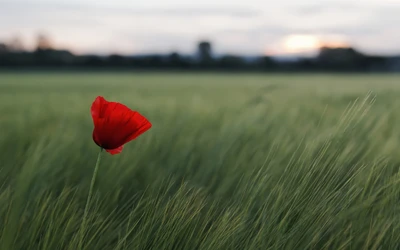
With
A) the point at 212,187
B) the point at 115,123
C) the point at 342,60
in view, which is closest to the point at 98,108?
the point at 115,123

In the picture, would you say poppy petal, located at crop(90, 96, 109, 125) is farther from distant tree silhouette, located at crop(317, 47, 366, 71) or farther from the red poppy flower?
distant tree silhouette, located at crop(317, 47, 366, 71)

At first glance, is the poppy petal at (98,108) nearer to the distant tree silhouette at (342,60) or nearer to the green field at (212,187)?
the green field at (212,187)

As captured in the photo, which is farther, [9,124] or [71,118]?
[71,118]

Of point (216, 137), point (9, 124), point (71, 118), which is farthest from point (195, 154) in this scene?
point (71, 118)

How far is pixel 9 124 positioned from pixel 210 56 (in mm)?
16921

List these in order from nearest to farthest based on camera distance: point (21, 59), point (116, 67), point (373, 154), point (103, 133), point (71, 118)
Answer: point (103, 133) → point (373, 154) → point (71, 118) → point (21, 59) → point (116, 67)

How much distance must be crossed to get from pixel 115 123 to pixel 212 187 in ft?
1.47

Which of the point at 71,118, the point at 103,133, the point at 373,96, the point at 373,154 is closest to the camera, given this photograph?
the point at 103,133

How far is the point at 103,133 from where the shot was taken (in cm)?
75

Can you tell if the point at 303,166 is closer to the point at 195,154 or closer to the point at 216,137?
the point at 195,154

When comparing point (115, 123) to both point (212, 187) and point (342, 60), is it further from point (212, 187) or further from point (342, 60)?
point (342, 60)

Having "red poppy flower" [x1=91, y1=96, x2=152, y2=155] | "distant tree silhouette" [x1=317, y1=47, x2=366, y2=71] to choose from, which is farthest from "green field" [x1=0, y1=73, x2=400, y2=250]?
"distant tree silhouette" [x1=317, y1=47, x2=366, y2=71]

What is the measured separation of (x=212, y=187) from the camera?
112 cm

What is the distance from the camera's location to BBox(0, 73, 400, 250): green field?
0.77 metres
